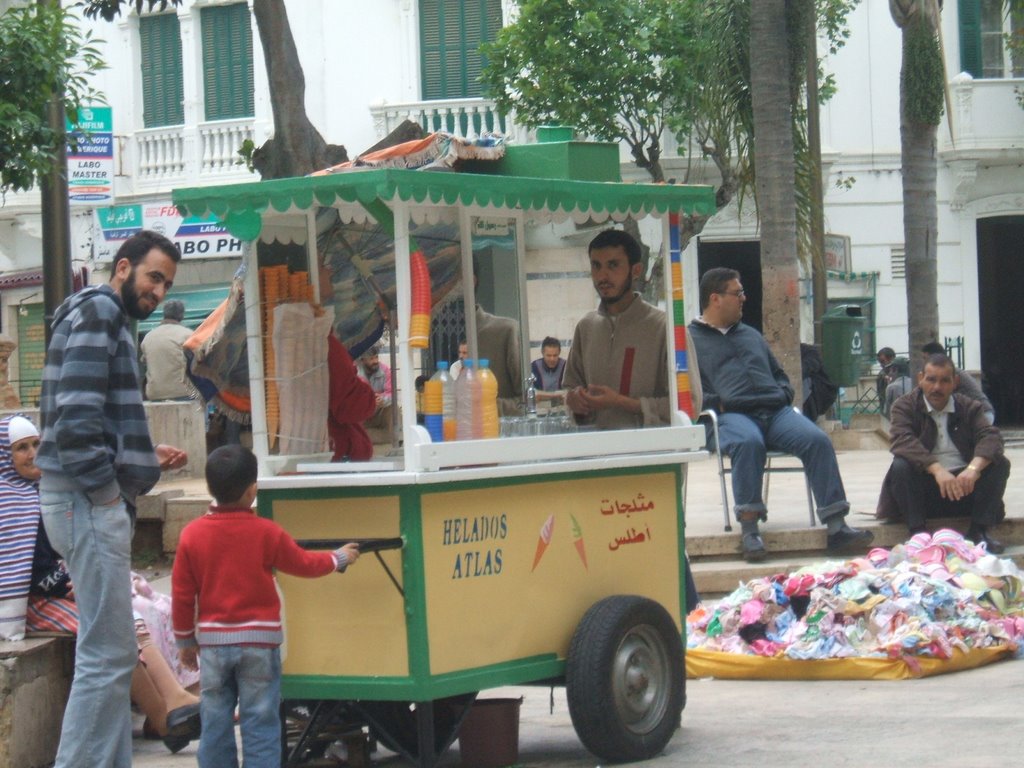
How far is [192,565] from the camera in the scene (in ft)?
17.5

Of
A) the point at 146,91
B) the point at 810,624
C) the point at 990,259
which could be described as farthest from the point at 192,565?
the point at 990,259

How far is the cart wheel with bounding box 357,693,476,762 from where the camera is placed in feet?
18.9

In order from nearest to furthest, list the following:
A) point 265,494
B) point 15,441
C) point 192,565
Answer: point 192,565, point 265,494, point 15,441

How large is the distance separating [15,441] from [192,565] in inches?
69.0

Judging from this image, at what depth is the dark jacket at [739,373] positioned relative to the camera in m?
9.55

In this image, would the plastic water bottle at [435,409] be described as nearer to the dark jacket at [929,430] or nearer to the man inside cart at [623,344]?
the man inside cart at [623,344]

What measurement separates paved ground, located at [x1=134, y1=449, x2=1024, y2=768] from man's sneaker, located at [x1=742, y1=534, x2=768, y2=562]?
1.67 meters

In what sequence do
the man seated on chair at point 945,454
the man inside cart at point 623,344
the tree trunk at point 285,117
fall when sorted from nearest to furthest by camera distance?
the man inside cart at point 623,344
the man seated on chair at point 945,454
the tree trunk at point 285,117

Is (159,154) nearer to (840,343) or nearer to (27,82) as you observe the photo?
(840,343)

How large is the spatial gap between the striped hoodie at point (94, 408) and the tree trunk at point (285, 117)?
6513 mm

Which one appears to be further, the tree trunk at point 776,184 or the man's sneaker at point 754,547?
the tree trunk at point 776,184

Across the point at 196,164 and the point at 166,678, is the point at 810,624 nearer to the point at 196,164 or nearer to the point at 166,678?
the point at 166,678

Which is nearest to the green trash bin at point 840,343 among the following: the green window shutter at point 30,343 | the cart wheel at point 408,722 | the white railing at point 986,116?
the white railing at point 986,116

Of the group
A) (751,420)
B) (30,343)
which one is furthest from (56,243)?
(30,343)
